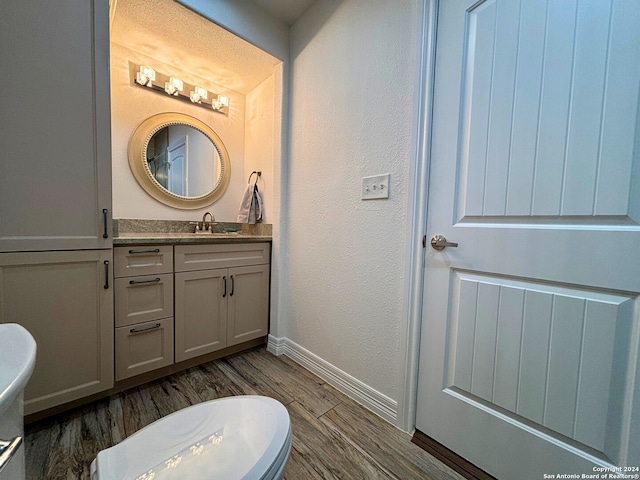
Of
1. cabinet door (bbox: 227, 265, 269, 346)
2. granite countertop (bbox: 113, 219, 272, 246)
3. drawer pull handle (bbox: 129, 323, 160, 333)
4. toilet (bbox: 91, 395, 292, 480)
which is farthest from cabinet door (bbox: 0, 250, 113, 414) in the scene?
toilet (bbox: 91, 395, 292, 480)

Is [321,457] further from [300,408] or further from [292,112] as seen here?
[292,112]

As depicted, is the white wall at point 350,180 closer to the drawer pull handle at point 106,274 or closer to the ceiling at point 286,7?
the ceiling at point 286,7

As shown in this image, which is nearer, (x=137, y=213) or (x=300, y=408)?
(x=300, y=408)

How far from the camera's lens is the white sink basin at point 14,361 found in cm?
37

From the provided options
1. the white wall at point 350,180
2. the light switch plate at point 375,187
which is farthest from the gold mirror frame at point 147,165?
the light switch plate at point 375,187

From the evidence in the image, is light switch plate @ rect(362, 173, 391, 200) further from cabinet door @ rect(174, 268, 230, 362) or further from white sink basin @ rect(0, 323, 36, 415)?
white sink basin @ rect(0, 323, 36, 415)

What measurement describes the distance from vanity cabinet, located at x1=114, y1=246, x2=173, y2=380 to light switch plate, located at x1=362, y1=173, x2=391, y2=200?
117cm

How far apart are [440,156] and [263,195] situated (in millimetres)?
1399

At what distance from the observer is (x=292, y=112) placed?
186 centimetres

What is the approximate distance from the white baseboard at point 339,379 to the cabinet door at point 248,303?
16cm

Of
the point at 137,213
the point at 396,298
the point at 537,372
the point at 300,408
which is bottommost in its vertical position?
the point at 300,408

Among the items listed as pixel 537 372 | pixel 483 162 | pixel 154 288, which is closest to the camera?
pixel 537 372

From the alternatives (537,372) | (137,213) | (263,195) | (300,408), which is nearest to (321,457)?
(300,408)

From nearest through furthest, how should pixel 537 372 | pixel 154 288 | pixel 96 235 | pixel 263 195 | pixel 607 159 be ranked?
pixel 607 159, pixel 537 372, pixel 96 235, pixel 154 288, pixel 263 195
